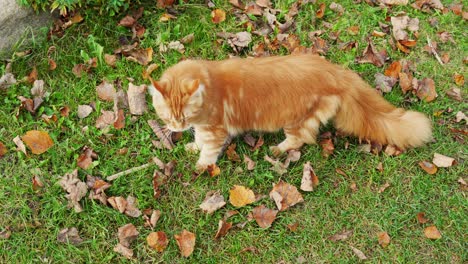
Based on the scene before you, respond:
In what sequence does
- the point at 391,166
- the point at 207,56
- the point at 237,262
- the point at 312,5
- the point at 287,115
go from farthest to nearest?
1. the point at 312,5
2. the point at 207,56
3. the point at 391,166
4. the point at 287,115
5. the point at 237,262

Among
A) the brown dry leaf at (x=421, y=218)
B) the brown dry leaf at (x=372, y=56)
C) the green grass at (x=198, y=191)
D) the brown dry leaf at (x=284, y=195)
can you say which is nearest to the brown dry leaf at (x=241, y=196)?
the green grass at (x=198, y=191)

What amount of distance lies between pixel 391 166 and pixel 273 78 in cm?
135

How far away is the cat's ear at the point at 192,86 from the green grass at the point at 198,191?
0.90 m

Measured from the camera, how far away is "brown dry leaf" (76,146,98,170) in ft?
13.1

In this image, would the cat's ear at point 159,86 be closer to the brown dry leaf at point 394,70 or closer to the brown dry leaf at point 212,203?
the brown dry leaf at point 212,203

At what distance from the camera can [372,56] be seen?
15.9ft

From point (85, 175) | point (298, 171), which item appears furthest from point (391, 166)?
point (85, 175)

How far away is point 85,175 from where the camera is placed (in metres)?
3.94

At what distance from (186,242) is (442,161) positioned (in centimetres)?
236

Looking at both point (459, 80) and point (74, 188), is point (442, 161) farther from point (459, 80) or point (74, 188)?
point (74, 188)

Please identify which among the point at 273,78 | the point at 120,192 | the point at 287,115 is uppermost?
the point at 273,78

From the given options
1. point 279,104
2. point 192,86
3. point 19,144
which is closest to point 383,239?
point 279,104

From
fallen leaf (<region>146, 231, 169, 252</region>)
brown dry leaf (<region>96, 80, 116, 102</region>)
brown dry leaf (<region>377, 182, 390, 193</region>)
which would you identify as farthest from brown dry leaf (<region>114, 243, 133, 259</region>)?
brown dry leaf (<region>377, 182, 390, 193</region>)

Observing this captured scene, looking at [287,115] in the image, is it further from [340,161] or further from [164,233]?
[164,233]
